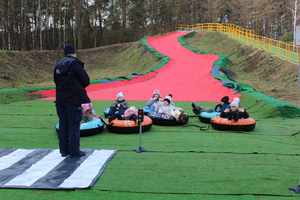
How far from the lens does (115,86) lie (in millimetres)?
23312

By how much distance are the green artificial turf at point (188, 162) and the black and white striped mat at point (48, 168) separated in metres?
0.18

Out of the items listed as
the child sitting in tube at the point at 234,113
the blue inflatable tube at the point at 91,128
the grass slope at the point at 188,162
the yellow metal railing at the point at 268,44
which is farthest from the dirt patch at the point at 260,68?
the blue inflatable tube at the point at 91,128

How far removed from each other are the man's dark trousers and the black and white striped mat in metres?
0.21

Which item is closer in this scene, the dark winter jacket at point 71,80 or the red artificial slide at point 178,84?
the dark winter jacket at point 71,80

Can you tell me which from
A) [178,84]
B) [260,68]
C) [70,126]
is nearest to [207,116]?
[70,126]

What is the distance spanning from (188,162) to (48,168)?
2.14 m

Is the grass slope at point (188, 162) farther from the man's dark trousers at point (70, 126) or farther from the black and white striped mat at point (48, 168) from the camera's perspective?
the man's dark trousers at point (70, 126)

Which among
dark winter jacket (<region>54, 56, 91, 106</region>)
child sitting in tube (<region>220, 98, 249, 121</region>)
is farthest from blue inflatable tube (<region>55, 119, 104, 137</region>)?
child sitting in tube (<region>220, 98, 249, 121</region>)

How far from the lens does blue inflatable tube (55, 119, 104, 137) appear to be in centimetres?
967

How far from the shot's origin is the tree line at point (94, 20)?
5103 cm

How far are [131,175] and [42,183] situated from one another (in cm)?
122

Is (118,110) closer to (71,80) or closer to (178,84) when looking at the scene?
(71,80)

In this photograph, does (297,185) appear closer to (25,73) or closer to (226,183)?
(226,183)

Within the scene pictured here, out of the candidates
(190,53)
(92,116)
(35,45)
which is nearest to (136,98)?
(92,116)
